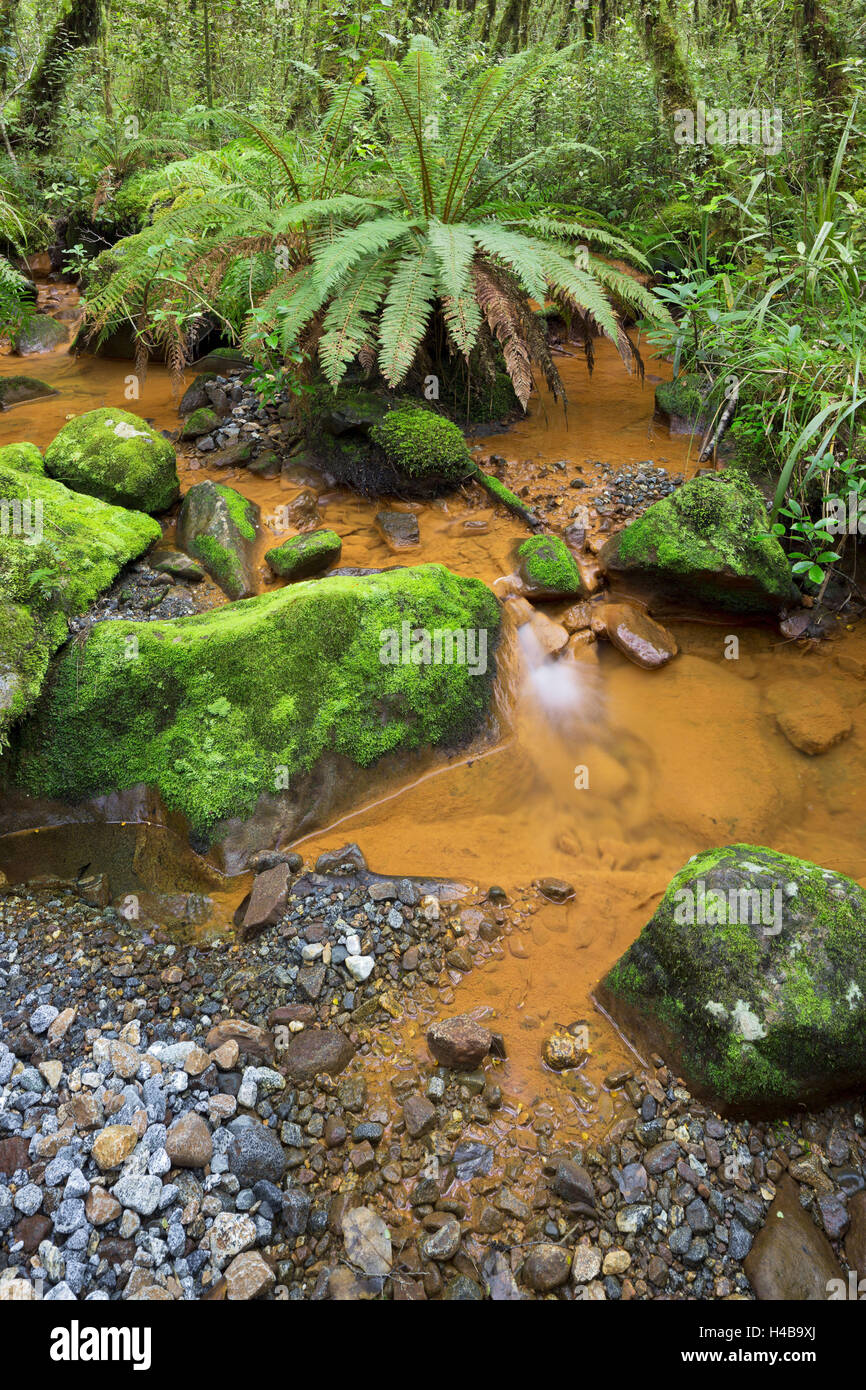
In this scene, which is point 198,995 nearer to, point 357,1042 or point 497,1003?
point 357,1042

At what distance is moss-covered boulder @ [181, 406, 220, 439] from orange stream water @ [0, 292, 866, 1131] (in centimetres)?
101

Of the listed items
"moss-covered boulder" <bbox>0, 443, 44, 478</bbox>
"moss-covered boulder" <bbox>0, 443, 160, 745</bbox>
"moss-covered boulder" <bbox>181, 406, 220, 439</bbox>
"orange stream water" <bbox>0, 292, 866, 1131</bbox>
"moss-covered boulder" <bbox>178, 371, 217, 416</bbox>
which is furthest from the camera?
"moss-covered boulder" <bbox>178, 371, 217, 416</bbox>

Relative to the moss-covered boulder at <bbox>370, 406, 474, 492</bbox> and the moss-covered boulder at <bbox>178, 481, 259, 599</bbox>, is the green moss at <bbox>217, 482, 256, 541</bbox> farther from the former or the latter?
the moss-covered boulder at <bbox>370, 406, 474, 492</bbox>

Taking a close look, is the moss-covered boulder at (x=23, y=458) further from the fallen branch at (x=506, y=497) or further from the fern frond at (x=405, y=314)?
the fallen branch at (x=506, y=497)

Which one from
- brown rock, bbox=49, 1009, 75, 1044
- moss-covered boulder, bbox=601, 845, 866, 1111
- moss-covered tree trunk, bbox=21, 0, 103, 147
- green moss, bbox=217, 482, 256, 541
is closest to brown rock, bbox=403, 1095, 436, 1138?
moss-covered boulder, bbox=601, 845, 866, 1111

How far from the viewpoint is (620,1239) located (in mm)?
1809

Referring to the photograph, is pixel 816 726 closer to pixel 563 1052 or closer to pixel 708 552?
pixel 708 552

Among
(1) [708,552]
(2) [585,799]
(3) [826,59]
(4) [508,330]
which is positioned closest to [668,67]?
(3) [826,59]

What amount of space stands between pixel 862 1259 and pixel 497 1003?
41.9 inches

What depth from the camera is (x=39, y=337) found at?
24.1 feet

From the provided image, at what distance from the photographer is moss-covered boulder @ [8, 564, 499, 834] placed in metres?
2.94

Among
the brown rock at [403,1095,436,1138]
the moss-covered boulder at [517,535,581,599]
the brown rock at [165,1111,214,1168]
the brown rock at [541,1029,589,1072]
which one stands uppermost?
the moss-covered boulder at [517,535,581,599]

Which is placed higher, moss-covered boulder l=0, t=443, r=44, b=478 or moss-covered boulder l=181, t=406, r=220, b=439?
moss-covered boulder l=181, t=406, r=220, b=439

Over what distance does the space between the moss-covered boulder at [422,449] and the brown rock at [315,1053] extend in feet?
10.6
